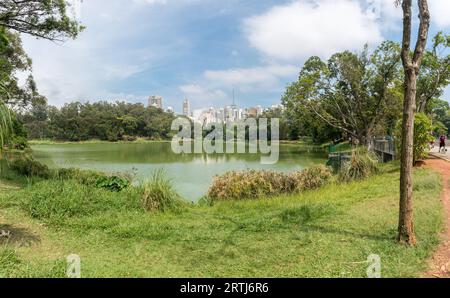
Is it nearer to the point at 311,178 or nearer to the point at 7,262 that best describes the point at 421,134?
the point at 311,178

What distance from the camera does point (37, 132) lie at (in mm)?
60531

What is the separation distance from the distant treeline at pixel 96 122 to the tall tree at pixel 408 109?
6145cm

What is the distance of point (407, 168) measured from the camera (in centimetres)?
420

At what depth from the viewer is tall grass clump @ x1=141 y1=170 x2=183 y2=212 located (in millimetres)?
6719

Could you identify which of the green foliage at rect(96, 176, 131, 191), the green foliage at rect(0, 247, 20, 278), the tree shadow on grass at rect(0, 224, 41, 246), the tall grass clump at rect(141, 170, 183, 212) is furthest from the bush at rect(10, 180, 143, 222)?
the green foliage at rect(0, 247, 20, 278)

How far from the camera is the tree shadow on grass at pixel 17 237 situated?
4.38 m

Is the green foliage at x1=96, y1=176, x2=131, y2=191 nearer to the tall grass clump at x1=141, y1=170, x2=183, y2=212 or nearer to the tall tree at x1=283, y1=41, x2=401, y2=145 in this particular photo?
the tall grass clump at x1=141, y1=170, x2=183, y2=212

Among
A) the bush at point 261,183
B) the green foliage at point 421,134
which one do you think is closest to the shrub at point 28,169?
the bush at point 261,183

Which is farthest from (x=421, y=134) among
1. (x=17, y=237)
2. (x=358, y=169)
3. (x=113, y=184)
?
(x=17, y=237)

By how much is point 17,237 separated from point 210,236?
280cm

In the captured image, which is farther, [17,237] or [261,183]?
[261,183]

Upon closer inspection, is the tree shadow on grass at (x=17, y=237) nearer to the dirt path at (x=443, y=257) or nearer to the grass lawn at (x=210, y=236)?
the grass lawn at (x=210, y=236)

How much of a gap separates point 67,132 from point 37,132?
6374 mm
